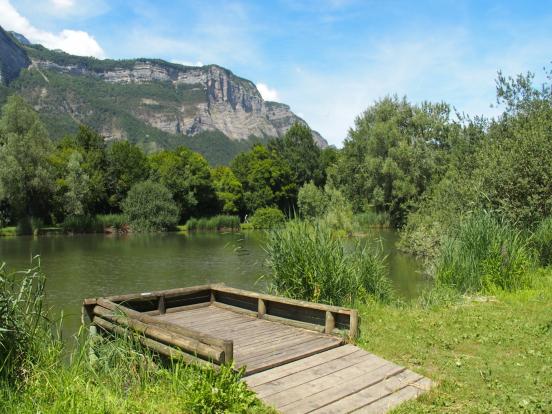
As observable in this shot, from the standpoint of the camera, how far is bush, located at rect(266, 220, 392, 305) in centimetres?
875

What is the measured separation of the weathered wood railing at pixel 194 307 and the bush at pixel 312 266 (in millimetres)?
865

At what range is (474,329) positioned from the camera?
727 centimetres

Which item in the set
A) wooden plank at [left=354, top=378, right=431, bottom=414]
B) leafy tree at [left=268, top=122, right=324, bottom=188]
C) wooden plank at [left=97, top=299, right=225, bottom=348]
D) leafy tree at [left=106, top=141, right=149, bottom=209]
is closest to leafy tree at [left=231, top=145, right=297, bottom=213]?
leafy tree at [left=268, top=122, right=324, bottom=188]

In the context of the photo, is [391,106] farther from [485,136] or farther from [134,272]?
[134,272]

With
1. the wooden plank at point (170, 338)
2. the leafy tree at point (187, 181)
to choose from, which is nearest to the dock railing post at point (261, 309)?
the wooden plank at point (170, 338)

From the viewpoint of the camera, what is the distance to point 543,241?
1241 centimetres

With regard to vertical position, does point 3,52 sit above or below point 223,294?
above

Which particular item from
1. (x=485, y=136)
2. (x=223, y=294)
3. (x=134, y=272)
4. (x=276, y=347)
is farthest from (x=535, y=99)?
(x=134, y=272)

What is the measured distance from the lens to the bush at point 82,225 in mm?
43281

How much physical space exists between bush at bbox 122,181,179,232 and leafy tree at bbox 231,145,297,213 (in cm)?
1223

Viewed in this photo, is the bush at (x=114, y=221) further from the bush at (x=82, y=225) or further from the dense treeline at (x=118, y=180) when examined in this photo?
the dense treeline at (x=118, y=180)

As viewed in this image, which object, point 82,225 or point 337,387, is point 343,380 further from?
point 82,225

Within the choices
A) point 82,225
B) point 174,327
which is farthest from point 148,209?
point 174,327

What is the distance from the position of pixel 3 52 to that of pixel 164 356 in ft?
555
